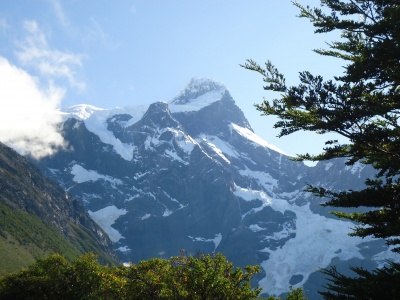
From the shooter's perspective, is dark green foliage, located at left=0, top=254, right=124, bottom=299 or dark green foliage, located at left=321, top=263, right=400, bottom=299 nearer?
dark green foliage, located at left=321, top=263, right=400, bottom=299

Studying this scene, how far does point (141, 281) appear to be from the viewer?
36.2m

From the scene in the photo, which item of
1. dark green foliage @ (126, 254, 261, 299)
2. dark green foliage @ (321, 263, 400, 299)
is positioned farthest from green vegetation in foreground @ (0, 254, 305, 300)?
dark green foliage @ (321, 263, 400, 299)

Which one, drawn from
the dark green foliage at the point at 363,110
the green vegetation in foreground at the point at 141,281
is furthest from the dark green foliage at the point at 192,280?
the dark green foliage at the point at 363,110

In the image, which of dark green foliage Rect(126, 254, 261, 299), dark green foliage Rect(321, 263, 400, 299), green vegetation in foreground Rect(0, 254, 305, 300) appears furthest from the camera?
green vegetation in foreground Rect(0, 254, 305, 300)

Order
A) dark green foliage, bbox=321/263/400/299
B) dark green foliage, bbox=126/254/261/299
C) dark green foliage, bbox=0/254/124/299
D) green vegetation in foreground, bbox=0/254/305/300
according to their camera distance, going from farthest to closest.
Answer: dark green foliage, bbox=0/254/124/299 → green vegetation in foreground, bbox=0/254/305/300 → dark green foliage, bbox=126/254/261/299 → dark green foliage, bbox=321/263/400/299

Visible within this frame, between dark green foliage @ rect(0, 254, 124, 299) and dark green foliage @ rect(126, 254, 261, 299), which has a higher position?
dark green foliage @ rect(0, 254, 124, 299)

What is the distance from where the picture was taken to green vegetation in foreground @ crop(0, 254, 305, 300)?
30.0 meters

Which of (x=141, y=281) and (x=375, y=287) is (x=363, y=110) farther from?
(x=141, y=281)

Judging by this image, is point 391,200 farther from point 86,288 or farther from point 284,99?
point 86,288

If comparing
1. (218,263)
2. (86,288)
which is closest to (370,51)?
(218,263)

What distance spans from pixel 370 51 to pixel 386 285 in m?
10.8

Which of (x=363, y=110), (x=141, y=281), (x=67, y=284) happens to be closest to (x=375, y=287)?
(x=363, y=110)

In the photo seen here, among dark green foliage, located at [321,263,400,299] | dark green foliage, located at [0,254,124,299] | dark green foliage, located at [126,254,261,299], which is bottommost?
dark green foliage, located at [321,263,400,299]

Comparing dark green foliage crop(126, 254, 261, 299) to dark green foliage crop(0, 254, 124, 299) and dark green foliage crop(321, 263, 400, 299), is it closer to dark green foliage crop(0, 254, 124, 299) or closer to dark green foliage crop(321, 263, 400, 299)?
dark green foliage crop(321, 263, 400, 299)
